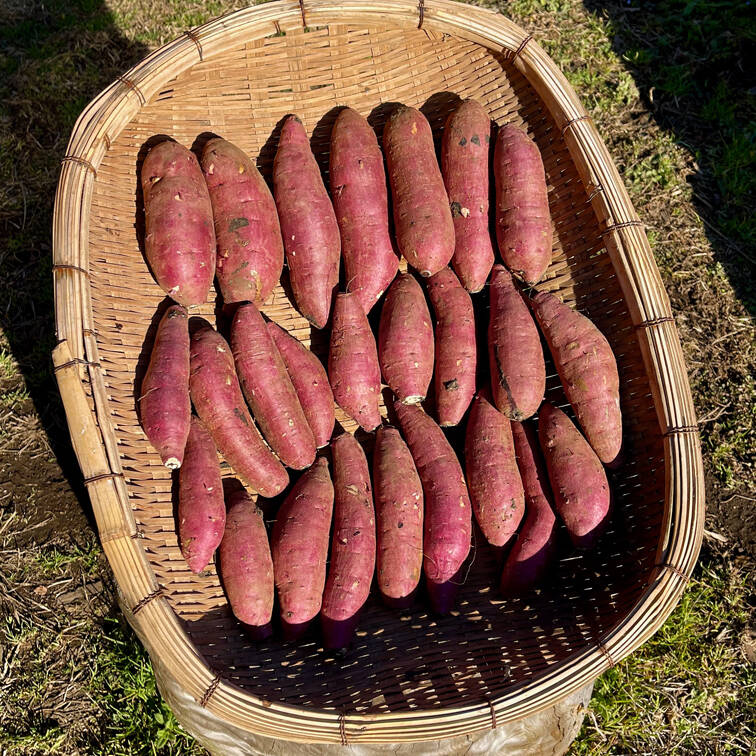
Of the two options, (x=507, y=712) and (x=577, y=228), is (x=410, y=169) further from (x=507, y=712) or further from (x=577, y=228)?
(x=507, y=712)

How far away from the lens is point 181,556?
2.40 m

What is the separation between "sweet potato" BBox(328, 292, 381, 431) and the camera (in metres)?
2.61

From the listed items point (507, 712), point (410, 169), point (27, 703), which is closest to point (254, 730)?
point (507, 712)

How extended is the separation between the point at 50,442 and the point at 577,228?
2.48 metres

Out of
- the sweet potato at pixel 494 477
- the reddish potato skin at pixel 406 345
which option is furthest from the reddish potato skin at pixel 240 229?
the sweet potato at pixel 494 477

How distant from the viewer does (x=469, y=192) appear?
2838 millimetres

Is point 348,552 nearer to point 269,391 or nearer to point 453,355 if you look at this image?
point 269,391

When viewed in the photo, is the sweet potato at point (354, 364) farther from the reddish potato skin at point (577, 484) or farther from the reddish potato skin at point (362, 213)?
the reddish potato skin at point (577, 484)

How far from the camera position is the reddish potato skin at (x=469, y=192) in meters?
2.80

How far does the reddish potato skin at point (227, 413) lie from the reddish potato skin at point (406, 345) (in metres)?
0.56

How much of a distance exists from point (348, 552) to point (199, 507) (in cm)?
54

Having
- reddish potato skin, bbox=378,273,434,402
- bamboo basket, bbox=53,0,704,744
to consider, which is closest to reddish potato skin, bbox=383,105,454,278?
reddish potato skin, bbox=378,273,434,402

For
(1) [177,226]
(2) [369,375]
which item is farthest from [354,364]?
(1) [177,226]

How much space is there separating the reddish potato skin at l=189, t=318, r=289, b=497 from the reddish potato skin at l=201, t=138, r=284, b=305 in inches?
9.6
